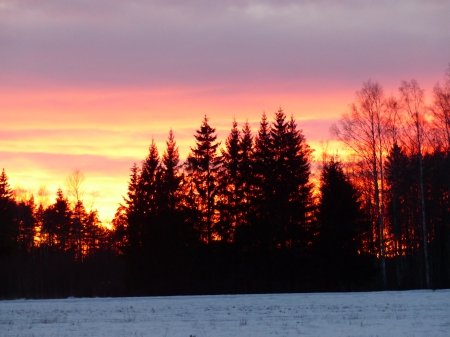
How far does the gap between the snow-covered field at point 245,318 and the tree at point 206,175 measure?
759 inches

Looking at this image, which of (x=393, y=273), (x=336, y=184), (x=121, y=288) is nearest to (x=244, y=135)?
(x=336, y=184)

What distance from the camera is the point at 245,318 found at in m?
20.5

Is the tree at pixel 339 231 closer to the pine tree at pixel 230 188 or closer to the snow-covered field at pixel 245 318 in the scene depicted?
the pine tree at pixel 230 188

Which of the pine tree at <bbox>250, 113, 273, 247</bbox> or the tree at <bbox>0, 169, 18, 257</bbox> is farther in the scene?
the tree at <bbox>0, 169, 18, 257</bbox>

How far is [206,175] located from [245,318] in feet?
92.8

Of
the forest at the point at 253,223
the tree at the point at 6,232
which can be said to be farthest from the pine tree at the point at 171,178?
the tree at the point at 6,232

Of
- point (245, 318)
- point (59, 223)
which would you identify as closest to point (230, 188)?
point (245, 318)

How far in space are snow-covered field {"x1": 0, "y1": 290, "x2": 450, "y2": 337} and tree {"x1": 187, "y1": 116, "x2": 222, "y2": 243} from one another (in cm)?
1929

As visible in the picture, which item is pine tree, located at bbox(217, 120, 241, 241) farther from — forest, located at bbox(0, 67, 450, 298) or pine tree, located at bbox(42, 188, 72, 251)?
pine tree, located at bbox(42, 188, 72, 251)

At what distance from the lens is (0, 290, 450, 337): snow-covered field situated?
56.4ft

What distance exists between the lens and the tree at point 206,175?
47.7 m

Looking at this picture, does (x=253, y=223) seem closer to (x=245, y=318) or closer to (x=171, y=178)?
(x=171, y=178)

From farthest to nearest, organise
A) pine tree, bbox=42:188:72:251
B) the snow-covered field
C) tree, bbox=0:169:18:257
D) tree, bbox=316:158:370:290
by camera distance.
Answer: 1. pine tree, bbox=42:188:72:251
2. tree, bbox=0:169:18:257
3. tree, bbox=316:158:370:290
4. the snow-covered field

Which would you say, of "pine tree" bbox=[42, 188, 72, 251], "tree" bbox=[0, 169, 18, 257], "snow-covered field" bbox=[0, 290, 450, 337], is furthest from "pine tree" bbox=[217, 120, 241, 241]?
"pine tree" bbox=[42, 188, 72, 251]
